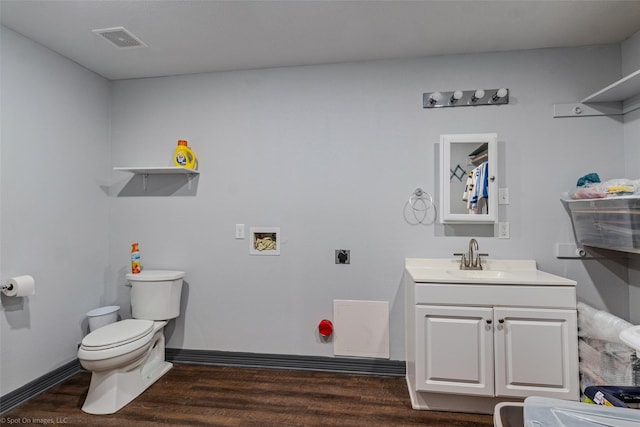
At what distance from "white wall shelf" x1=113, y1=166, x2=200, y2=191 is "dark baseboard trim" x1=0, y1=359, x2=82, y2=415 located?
147cm

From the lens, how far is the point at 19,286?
6.61 feet

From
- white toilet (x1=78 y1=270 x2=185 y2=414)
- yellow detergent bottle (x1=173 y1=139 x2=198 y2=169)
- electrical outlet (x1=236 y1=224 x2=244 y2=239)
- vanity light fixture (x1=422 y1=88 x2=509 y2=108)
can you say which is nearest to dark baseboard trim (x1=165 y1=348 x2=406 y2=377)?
white toilet (x1=78 y1=270 x2=185 y2=414)

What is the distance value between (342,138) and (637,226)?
6.04 ft

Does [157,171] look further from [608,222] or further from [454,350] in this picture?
[608,222]

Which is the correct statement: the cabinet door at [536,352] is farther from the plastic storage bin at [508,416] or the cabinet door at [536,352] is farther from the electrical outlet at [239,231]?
the electrical outlet at [239,231]

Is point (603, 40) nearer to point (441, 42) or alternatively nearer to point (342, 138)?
point (441, 42)

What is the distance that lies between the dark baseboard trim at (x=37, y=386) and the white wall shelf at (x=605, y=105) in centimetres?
400

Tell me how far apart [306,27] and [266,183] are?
115 centimetres

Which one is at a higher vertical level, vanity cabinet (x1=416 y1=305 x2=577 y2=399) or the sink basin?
the sink basin

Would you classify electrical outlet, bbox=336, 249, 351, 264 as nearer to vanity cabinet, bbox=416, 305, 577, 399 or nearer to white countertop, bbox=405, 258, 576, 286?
white countertop, bbox=405, 258, 576, 286

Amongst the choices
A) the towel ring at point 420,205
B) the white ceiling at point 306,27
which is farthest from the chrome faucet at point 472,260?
the white ceiling at point 306,27

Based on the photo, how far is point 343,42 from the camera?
7.45 ft

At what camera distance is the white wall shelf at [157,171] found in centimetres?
256

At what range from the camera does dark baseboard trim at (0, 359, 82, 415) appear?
2018mm
